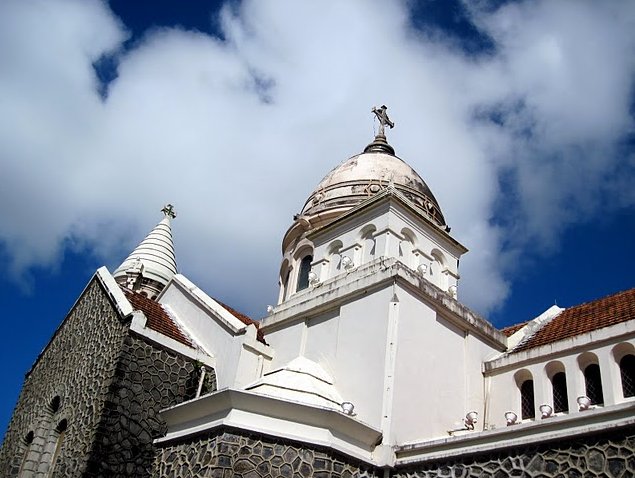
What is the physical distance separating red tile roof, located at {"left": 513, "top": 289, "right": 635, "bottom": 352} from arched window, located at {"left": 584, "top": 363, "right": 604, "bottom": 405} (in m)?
0.81

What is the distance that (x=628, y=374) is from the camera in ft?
43.4

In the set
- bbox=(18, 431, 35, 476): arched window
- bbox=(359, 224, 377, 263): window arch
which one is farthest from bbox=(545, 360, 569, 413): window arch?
bbox=(18, 431, 35, 476): arched window

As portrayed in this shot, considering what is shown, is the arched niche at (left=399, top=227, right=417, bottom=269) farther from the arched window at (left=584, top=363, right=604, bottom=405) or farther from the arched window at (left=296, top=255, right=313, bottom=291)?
the arched window at (left=584, top=363, right=604, bottom=405)

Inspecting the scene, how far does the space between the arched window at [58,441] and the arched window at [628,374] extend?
1223 centimetres

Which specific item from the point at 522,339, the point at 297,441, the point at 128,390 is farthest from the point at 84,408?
the point at 522,339

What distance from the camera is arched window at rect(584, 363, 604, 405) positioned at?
13280mm

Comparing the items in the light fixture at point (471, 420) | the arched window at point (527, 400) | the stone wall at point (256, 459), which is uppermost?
the arched window at point (527, 400)

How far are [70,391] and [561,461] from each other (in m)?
11.4

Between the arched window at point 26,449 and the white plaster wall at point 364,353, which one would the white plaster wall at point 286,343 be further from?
the arched window at point 26,449

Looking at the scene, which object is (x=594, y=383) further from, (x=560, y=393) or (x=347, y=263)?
(x=347, y=263)

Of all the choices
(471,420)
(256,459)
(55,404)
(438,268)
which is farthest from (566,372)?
(55,404)

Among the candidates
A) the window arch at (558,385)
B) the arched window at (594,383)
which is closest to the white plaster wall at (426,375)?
the window arch at (558,385)

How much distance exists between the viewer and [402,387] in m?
13.2

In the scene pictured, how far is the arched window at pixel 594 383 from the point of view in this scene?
13280 mm
